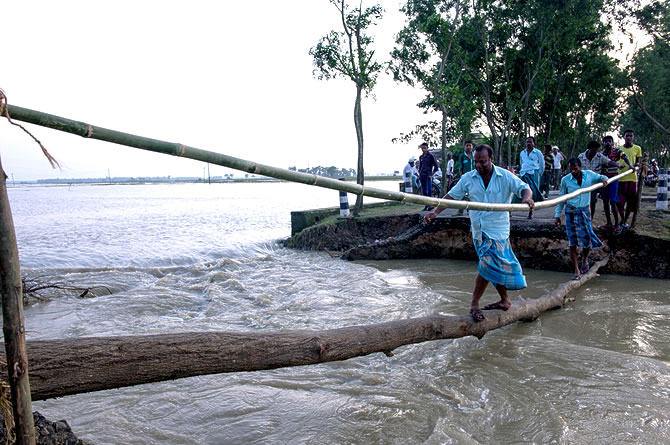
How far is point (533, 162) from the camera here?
33.1ft

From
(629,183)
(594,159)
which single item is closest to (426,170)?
(594,159)

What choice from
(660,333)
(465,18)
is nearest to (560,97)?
(465,18)

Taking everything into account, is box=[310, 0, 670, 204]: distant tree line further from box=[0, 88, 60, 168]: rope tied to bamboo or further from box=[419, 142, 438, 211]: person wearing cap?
box=[0, 88, 60, 168]: rope tied to bamboo

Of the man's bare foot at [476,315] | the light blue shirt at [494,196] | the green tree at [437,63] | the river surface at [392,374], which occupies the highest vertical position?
the green tree at [437,63]

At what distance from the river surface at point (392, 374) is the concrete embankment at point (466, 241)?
44cm

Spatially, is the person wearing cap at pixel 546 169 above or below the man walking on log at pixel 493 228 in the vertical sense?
above

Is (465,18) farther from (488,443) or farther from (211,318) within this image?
(488,443)

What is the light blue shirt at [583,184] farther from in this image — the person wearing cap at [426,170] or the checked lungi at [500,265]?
the person wearing cap at [426,170]

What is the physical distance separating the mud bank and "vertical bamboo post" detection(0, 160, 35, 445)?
796 centimetres

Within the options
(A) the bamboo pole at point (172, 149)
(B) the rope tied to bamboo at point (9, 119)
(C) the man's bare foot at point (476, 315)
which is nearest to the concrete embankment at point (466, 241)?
(C) the man's bare foot at point (476, 315)

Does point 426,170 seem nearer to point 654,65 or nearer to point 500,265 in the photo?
point 500,265

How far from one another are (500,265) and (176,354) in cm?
288

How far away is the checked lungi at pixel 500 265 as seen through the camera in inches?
158

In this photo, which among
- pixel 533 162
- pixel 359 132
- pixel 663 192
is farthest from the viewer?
pixel 359 132
